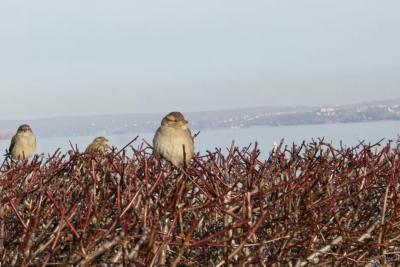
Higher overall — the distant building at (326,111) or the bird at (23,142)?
the bird at (23,142)

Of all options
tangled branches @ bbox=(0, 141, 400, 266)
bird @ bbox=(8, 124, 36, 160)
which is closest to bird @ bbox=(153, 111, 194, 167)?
tangled branches @ bbox=(0, 141, 400, 266)

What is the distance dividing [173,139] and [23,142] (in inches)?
355

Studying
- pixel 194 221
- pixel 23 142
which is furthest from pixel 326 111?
pixel 194 221

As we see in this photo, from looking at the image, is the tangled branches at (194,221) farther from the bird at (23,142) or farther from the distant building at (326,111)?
the distant building at (326,111)

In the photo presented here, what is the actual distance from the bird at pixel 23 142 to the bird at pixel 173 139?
8.72 m

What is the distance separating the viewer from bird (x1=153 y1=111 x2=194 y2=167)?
27.7 ft

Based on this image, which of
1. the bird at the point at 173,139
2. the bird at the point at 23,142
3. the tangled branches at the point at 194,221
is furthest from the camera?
the bird at the point at 23,142

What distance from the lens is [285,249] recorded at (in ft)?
16.8

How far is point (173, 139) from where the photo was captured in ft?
28.1

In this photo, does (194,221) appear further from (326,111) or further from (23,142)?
(326,111)

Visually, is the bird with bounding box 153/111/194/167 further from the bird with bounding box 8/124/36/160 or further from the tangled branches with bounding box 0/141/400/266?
the bird with bounding box 8/124/36/160

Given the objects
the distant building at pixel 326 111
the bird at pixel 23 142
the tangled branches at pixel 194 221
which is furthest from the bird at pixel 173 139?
the distant building at pixel 326 111

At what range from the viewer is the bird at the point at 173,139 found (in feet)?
27.7

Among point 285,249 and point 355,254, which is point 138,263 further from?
point 355,254
